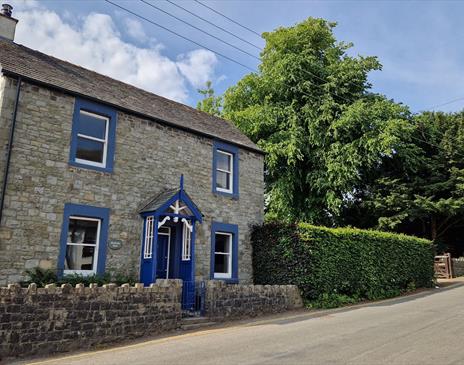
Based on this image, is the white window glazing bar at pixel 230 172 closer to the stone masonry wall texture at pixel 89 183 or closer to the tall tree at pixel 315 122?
the stone masonry wall texture at pixel 89 183

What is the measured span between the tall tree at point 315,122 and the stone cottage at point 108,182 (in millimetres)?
7787

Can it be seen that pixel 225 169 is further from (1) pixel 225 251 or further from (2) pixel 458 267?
(2) pixel 458 267

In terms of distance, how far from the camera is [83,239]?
468 inches

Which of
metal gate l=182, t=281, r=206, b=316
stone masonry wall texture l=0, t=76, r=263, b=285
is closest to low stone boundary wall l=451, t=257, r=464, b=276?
stone masonry wall texture l=0, t=76, r=263, b=285

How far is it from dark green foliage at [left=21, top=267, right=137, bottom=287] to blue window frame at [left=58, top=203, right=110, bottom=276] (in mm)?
311

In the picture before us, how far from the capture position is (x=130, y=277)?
12.5 meters

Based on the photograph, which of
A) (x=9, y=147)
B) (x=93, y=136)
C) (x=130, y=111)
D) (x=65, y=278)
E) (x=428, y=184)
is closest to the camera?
(x=9, y=147)

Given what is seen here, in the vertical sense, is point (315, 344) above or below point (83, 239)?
below

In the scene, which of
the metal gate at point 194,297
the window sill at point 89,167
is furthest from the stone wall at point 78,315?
the window sill at point 89,167

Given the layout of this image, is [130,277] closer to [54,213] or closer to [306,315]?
[54,213]

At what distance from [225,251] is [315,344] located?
8.05 meters

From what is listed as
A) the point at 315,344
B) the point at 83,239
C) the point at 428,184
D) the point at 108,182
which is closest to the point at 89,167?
the point at 108,182

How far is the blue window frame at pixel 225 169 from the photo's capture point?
16.2 metres

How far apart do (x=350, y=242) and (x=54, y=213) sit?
1111cm
